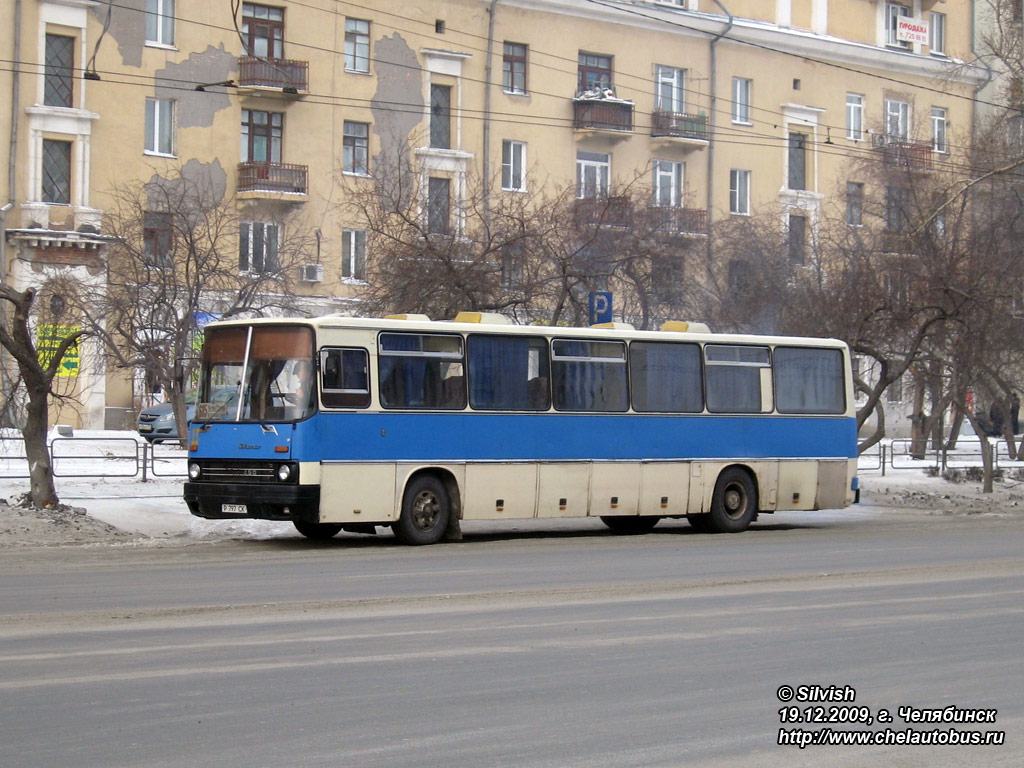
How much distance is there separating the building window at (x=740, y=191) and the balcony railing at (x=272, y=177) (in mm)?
18015

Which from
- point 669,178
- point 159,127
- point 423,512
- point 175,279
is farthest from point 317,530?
point 669,178

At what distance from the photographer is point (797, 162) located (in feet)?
197

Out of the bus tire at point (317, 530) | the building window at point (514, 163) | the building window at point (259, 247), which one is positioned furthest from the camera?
the building window at point (514, 163)

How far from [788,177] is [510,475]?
41.3m

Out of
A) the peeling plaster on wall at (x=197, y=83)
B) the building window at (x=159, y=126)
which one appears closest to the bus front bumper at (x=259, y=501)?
the building window at (x=159, y=126)

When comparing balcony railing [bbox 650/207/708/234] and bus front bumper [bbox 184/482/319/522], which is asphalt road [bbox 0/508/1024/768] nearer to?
bus front bumper [bbox 184/482/319/522]

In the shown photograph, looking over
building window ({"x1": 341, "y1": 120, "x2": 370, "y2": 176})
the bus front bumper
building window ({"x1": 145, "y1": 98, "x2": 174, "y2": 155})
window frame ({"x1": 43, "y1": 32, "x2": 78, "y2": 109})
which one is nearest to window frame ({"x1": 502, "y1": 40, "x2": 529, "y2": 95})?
building window ({"x1": 341, "y1": 120, "x2": 370, "y2": 176})

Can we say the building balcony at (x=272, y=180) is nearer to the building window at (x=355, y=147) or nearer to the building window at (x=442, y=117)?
the building window at (x=355, y=147)

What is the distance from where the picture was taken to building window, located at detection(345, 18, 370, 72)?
49031 millimetres

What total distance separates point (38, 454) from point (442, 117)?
32060 mm

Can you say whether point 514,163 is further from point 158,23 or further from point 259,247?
point 259,247

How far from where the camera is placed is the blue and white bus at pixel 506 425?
18906 millimetres

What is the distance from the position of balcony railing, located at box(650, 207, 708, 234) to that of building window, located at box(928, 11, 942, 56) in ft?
65.7

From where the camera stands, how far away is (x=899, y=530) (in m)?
23.4
